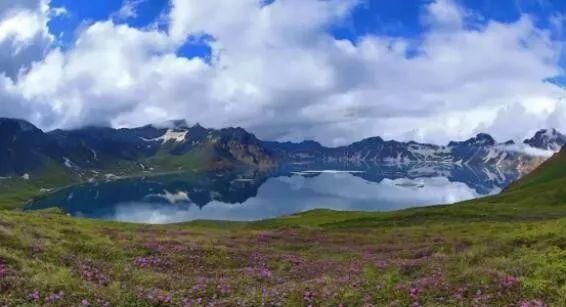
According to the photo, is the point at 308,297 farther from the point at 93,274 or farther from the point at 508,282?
the point at 93,274

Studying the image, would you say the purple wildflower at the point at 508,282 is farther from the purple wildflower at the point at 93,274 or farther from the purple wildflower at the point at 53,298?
the purple wildflower at the point at 93,274

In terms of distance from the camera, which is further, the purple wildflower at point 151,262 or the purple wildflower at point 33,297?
the purple wildflower at point 151,262

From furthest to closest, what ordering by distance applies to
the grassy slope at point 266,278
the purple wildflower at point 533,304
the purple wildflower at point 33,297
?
the grassy slope at point 266,278 → the purple wildflower at point 33,297 → the purple wildflower at point 533,304

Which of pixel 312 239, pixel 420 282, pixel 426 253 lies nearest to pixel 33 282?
pixel 420 282

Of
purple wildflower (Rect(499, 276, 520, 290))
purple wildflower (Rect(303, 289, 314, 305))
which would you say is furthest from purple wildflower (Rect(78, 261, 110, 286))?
purple wildflower (Rect(499, 276, 520, 290))

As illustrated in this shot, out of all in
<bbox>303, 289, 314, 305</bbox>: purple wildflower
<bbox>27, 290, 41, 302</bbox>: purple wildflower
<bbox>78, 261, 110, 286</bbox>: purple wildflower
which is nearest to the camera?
<bbox>27, 290, 41, 302</bbox>: purple wildflower

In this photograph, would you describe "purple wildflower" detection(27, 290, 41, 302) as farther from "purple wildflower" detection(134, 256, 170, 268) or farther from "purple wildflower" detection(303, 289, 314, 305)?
"purple wildflower" detection(134, 256, 170, 268)

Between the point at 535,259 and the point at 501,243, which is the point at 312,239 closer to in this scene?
the point at 501,243

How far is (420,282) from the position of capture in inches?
723

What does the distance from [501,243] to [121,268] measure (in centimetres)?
1936

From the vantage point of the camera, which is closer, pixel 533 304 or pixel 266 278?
pixel 533 304

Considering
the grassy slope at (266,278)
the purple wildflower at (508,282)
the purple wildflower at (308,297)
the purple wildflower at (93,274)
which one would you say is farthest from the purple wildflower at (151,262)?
the purple wildflower at (508,282)

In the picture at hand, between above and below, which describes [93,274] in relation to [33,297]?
below

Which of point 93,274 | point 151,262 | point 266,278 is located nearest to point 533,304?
point 266,278
